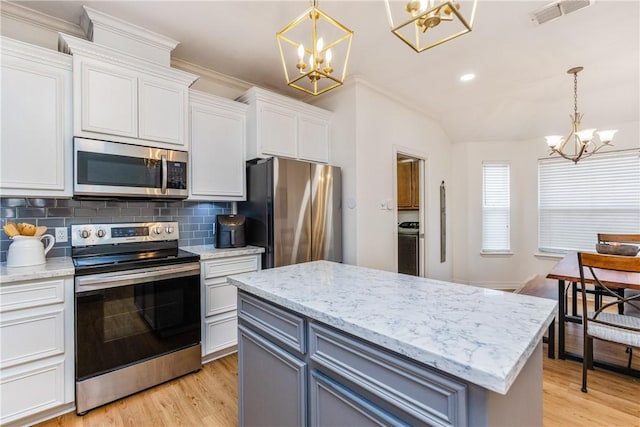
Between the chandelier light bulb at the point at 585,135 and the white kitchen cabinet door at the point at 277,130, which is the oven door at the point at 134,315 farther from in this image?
the chandelier light bulb at the point at 585,135

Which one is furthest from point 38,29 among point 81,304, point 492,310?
point 492,310

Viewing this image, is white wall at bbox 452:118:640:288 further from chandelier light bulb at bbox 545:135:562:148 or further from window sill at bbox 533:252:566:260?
chandelier light bulb at bbox 545:135:562:148

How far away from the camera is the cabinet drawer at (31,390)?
68.2 inches

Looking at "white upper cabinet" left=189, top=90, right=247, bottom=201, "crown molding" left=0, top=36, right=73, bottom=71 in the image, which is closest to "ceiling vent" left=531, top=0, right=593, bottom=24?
"white upper cabinet" left=189, top=90, right=247, bottom=201

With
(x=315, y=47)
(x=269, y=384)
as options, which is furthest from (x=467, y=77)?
(x=269, y=384)

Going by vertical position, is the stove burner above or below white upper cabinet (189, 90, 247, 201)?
below

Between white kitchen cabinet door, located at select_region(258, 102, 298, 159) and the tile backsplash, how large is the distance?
2.55 feet

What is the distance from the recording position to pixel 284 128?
313 cm

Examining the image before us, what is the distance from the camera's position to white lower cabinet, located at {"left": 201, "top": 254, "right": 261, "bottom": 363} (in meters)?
2.55

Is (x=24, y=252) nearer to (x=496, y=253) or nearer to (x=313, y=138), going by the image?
(x=313, y=138)

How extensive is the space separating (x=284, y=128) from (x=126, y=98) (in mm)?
1390

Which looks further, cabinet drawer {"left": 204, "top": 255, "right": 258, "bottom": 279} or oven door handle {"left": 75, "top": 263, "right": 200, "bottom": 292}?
cabinet drawer {"left": 204, "top": 255, "right": 258, "bottom": 279}

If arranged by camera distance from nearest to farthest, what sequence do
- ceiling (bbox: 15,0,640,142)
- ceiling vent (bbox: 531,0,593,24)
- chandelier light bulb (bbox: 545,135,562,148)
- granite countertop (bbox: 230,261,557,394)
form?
granite countertop (bbox: 230,261,557,394)
ceiling vent (bbox: 531,0,593,24)
ceiling (bbox: 15,0,640,142)
chandelier light bulb (bbox: 545,135,562,148)

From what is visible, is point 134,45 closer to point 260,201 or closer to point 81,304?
point 260,201
